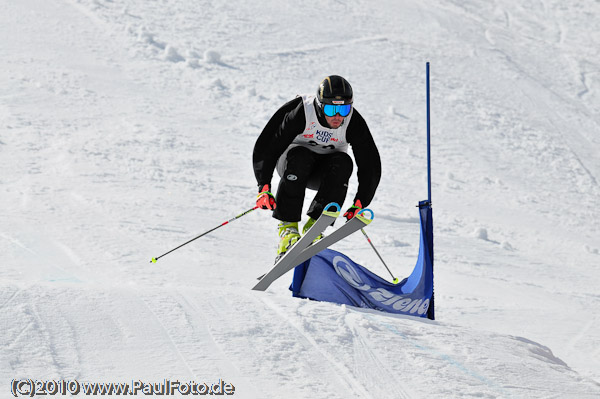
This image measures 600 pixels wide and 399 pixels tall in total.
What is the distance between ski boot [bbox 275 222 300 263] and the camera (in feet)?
16.6

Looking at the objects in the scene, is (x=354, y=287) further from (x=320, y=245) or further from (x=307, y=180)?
(x=307, y=180)

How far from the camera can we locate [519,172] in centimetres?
1155

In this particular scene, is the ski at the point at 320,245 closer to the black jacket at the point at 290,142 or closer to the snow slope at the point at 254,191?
the black jacket at the point at 290,142

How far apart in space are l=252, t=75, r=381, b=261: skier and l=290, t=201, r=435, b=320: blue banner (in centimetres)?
24

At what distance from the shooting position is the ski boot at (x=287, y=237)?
5055 mm

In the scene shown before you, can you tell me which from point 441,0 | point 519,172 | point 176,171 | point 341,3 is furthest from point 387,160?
point 441,0

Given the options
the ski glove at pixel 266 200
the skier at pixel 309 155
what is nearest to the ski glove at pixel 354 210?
the skier at pixel 309 155

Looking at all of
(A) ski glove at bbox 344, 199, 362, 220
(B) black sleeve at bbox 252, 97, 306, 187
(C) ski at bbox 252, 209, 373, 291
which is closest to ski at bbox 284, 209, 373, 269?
(C) ski at bbox 252, 209, 373, 291

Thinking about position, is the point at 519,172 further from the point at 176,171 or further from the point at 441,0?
the point at 441,0

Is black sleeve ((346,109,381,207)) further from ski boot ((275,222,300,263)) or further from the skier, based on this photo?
ski boot ((275,222,300,263))

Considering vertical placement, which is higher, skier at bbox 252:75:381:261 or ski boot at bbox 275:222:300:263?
skier at bbox 252:75:381:261

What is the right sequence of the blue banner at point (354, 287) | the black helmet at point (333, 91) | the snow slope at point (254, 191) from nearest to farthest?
the snow slope at point (254, 191) → the black helmet at point (333, 91) → the blue banner at point (354, 287)

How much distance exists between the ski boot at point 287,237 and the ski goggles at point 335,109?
0.82 m

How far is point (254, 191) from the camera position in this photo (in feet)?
29.5
